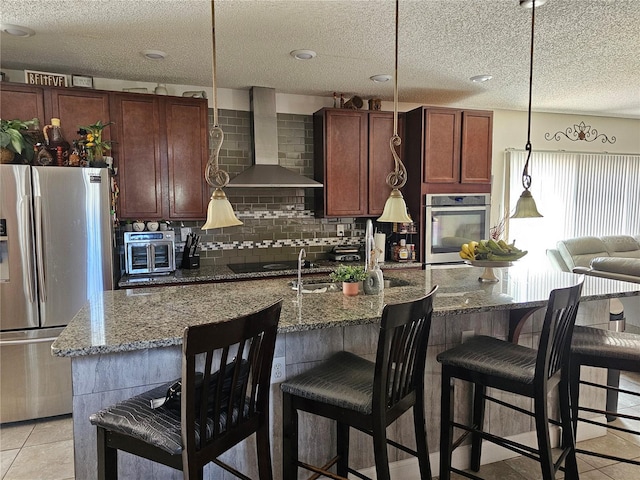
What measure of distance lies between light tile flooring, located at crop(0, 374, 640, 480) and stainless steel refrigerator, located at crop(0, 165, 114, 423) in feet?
0.46

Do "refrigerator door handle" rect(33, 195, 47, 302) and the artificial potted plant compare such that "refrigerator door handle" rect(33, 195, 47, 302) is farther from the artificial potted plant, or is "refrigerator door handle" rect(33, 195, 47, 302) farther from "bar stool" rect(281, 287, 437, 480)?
"bar stool" rect(281, 287, 437, 480)

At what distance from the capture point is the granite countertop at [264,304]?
1580 mm

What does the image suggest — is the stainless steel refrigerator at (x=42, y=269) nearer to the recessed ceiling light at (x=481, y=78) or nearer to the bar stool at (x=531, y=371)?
the bar stool at (x=531, y=371)

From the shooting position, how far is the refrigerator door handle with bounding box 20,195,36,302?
2971 mm

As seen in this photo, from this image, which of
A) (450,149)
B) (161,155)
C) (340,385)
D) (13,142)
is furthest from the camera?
(450,149)

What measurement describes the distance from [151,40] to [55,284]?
5.99 feet

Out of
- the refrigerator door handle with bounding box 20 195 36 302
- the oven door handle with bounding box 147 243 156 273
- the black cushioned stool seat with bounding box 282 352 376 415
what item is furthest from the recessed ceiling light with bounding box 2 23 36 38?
the black cushioned stool seat with bounding box 282 352 376 415

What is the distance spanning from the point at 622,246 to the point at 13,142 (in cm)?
669

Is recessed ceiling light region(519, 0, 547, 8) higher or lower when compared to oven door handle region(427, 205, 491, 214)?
higher

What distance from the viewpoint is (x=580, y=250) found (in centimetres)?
540

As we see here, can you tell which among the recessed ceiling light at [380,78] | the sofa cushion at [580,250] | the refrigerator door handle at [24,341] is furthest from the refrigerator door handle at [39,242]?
the sofa cushion at [580,250]

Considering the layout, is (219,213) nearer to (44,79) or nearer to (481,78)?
(44,79)

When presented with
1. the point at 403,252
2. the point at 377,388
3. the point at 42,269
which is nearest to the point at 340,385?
the point at 377,388

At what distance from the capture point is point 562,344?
1.92 metres
